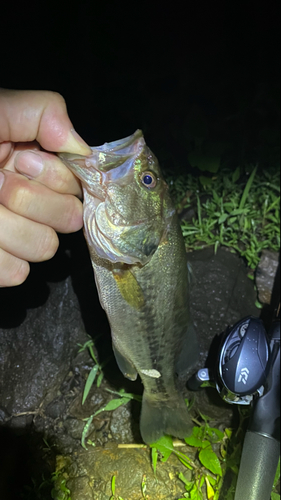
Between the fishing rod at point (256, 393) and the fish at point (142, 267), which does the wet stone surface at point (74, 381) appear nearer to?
the fish at point (142, 267)

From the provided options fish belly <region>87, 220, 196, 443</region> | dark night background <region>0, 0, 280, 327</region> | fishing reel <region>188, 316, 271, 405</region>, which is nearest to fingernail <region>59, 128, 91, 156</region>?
fish belly <region>87, 220, 196, 443</region>

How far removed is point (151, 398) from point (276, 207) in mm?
2342

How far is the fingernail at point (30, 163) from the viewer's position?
157cm

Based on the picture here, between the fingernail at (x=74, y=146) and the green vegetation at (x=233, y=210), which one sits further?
the green vegetation at (x=233, y=210)

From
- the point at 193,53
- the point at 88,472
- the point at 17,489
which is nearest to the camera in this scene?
the point at 17,489

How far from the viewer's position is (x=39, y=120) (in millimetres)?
1504

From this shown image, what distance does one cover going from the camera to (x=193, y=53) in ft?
13.2

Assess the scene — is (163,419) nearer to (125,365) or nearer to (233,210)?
(125,365)

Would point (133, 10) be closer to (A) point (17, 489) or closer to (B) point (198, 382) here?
(B) point (198, 382)

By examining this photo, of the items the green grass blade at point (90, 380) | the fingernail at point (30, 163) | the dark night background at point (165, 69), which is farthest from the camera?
the green grass blade at point (90, 380)

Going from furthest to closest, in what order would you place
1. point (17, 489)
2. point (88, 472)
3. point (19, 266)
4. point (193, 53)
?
point (193, 53), point (88, 472), point (17, 489), point (19, 266)

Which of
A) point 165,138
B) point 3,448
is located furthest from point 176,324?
point 165,138

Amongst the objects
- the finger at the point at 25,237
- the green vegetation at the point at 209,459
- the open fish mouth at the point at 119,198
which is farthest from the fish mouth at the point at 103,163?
the green vegetation at the point at 209,459

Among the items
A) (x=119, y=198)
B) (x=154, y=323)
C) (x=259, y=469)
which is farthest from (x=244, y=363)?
(x=119, y=198)
